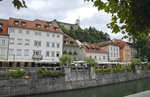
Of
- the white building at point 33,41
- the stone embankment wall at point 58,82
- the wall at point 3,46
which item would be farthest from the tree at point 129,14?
the wall at point 3,46

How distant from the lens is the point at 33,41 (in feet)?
110

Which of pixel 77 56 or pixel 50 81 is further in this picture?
pixel 77 56

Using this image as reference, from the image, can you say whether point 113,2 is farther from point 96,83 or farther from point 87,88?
point 96,83

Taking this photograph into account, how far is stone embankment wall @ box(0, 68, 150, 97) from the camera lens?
16333mm

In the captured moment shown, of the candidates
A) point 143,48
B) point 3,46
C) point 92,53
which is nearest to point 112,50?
point 92,53

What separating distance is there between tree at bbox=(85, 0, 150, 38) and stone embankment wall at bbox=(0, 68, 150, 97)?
15.7 metres

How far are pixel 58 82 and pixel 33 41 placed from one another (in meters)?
16.8

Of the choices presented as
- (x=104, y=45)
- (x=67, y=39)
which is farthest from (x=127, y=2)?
(x=104, y=45)

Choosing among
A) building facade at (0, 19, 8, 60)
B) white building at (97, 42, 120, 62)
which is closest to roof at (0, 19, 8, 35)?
building facade at (0, 19, 8, 60)

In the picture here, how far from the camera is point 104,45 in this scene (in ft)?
169

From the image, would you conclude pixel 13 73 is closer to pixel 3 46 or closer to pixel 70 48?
pixel 3 46

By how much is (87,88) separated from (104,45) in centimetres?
3091

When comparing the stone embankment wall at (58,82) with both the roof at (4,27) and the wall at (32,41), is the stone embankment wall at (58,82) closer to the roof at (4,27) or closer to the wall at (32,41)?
the wall at (32,41)

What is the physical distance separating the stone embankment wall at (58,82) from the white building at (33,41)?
9.78 meters
